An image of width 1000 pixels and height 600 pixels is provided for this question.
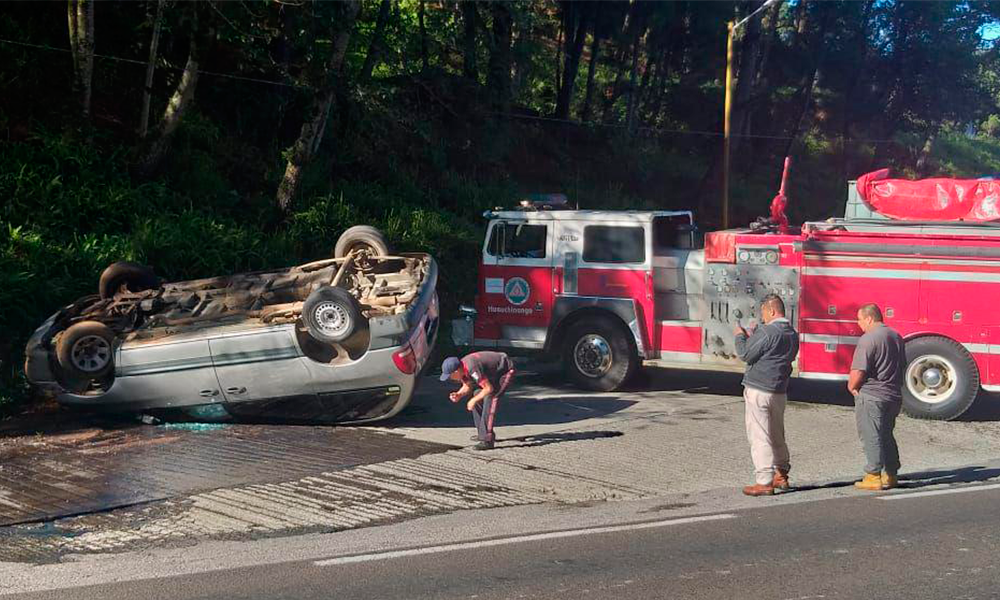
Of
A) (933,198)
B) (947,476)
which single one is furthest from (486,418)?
(933,198)

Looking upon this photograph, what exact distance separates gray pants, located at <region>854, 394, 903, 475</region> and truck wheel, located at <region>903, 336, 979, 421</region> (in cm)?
378

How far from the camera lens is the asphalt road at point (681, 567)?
6.33m

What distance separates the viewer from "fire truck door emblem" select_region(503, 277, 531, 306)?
1488 cm

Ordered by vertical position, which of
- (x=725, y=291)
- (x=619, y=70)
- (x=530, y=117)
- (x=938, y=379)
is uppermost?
(x=619, y=70)

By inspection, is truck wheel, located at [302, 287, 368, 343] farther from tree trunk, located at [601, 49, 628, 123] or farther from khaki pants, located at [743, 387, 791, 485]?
tree trunk, located at [601, 49, 628, 123]

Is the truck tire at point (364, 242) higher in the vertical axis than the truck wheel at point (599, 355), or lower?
higher

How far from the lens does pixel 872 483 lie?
9.30 m

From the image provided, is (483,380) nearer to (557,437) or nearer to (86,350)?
(557,437)

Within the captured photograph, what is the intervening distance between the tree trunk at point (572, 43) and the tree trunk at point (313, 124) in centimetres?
1490

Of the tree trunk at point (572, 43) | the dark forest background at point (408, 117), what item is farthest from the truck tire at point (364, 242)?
the tree trunk at point (572, 43)

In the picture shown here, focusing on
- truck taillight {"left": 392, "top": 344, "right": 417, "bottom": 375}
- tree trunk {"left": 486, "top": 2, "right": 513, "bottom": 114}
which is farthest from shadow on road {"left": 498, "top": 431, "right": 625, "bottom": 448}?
tree trunk {"left": 486, "top": 2, "right": 513, "bottom": 114}

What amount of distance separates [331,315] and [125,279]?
142 inches

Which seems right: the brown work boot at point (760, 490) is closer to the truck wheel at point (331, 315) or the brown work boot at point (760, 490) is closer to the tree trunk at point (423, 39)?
the truck wheel at point (331, 315)

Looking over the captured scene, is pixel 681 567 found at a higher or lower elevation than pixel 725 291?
lower
